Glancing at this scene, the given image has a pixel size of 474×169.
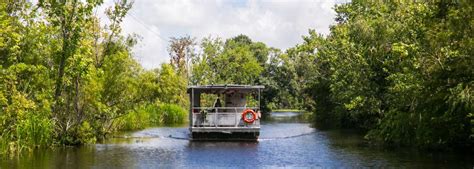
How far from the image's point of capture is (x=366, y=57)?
31.3 meters

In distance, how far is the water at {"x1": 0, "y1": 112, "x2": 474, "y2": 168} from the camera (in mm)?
20500

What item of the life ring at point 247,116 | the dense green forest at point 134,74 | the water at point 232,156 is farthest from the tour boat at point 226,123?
the dense green forest at point 134,74

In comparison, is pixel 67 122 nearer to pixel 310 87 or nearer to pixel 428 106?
pixel 428 106

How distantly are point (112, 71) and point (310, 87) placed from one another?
→ 30113 millimetres

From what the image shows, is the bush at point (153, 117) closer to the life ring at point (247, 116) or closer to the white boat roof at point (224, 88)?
the white boat roof at point (224, 88)

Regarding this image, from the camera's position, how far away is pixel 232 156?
2364cm

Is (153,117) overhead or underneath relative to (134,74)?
underneath

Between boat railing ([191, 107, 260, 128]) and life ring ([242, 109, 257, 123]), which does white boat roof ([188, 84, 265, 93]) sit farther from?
life ring ([242, 109, 257, 123])

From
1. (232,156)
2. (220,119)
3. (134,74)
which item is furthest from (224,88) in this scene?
(232,156)

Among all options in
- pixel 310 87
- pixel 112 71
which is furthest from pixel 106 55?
pixel 310 87

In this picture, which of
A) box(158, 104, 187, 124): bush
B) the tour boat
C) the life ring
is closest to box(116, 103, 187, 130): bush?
box(158, 104, 187, 124): bush

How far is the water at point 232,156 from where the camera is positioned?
67.3 ft

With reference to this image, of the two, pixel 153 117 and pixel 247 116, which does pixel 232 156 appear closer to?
pixel 247 116

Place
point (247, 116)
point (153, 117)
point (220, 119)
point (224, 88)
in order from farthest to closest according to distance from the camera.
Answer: point (153, 117), point (224, 88), point (220, 119), point (247, 116)
